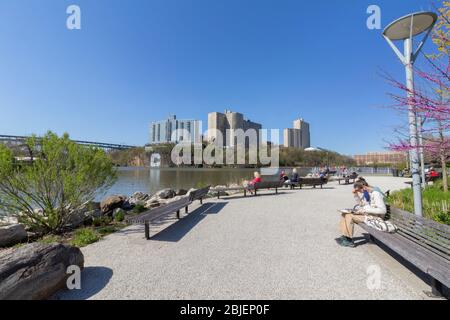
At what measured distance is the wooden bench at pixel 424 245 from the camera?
2.53m

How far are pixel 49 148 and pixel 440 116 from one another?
711 cm

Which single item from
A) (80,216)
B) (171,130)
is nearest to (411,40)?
(80,216)

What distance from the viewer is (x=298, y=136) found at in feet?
395

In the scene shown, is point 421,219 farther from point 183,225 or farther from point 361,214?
point 183,225

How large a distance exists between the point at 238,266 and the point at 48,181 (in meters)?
4.98

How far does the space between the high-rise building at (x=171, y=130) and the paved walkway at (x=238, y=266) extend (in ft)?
364

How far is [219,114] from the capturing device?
364 feet

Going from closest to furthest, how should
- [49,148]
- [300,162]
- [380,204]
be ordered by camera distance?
[380,204] → [49,148] → [300,162]

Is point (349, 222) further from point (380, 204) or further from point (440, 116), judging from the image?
point (440, 116)

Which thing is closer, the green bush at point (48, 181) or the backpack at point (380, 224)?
the backpack at point (380, 224)

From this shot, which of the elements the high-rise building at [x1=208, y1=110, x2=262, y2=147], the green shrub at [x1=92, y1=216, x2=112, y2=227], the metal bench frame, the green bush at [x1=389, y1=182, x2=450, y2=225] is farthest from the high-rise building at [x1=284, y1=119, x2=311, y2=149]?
the green shrub at [x1=92, y1=216, x2=112, y2=227]

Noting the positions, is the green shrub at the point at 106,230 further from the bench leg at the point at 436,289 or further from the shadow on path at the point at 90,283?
the bench leg at the point at 436,289

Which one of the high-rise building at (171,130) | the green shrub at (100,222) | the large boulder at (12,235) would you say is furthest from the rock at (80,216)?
the high-rise building at (171,130)
